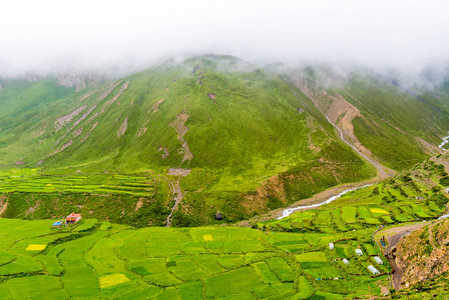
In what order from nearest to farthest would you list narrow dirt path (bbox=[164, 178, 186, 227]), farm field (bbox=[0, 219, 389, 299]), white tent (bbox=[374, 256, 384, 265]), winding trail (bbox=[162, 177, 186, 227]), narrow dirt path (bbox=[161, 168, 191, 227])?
farm field (bbox=[0, 219, 389, 299]) < white tent (bbox=[374, 256, 384, 265]) < narrow dirt path (bbox=[164, 178, 186, 227]) < winding trail (bbox=[162, 177, 186, 227]) < narrow dirt path (bbox=[161, 168, 191, 227])

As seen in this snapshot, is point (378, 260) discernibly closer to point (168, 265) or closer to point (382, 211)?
point (382, 211)

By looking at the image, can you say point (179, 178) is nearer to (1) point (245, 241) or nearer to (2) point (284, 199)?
(2) point (284, 199)

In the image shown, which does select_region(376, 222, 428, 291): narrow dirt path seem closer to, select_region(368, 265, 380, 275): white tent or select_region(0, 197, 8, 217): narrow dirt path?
select_region(368, 265, 380, 275): white tent

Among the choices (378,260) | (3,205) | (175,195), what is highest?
(378,260)

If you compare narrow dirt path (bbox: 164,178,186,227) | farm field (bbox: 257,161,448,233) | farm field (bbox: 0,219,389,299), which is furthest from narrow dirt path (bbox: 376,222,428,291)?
narrow dirt path (bbox: 164,178,186,227)

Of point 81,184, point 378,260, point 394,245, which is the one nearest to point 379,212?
point 394,245

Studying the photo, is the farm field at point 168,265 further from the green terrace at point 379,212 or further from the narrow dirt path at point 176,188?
the narrow dirt path at point 176,188

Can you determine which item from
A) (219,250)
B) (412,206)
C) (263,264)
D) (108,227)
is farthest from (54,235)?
(412,206)

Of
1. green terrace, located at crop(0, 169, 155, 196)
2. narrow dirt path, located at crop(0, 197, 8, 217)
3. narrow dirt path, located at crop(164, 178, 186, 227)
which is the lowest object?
narrow dirt path, located at crop(164, 178, 186, 227)

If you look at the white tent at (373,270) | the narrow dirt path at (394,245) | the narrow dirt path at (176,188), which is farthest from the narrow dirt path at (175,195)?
the narrow dirt path at (394,245)
